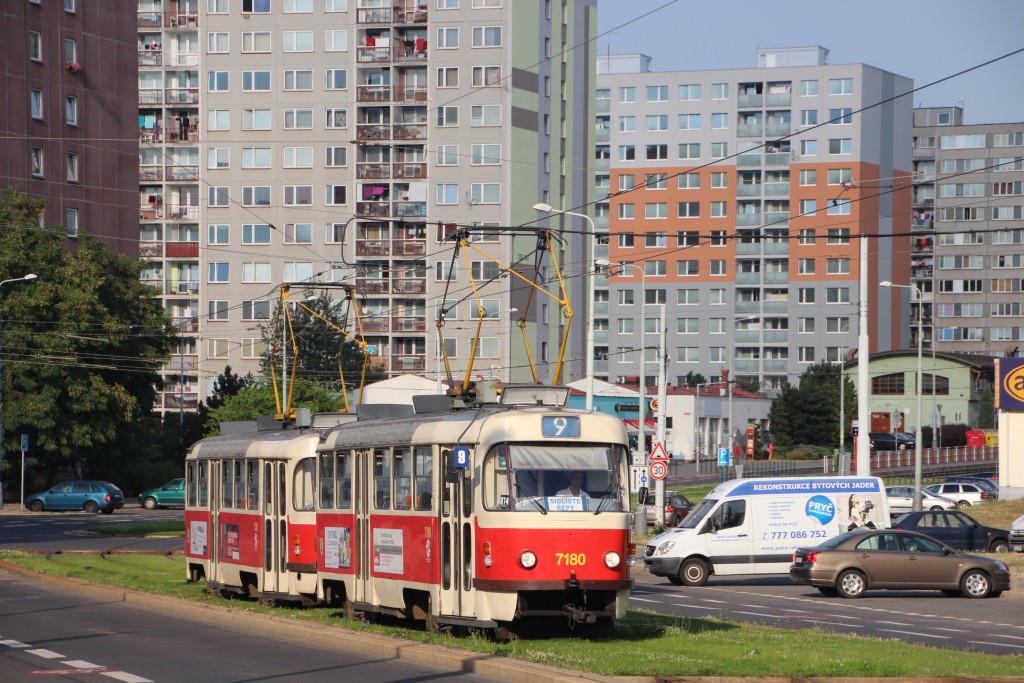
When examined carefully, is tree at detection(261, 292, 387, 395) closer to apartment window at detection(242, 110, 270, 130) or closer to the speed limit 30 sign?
apartment window at detection(242, 110, 270, 130)

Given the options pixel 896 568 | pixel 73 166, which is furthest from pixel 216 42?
pixel 896 568

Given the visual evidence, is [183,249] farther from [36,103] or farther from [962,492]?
[962,492]

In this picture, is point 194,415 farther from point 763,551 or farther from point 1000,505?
point 763,551

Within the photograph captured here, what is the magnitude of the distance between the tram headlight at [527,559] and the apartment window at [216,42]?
84789 millimetres

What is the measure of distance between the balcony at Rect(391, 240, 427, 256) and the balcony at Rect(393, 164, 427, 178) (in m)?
4.03

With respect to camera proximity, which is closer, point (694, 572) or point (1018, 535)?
point (694, 572)

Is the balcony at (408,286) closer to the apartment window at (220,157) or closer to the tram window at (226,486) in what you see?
the apartment window at (220,157)

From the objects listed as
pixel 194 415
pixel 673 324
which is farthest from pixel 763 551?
pixel 673 324

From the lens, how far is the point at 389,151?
98.2 meters

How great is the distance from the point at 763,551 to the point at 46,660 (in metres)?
20.4

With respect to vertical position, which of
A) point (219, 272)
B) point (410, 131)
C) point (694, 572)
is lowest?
point (694, 572)

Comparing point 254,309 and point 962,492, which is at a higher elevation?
Result: point 254,309

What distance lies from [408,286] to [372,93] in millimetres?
12010

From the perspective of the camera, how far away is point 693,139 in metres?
135
